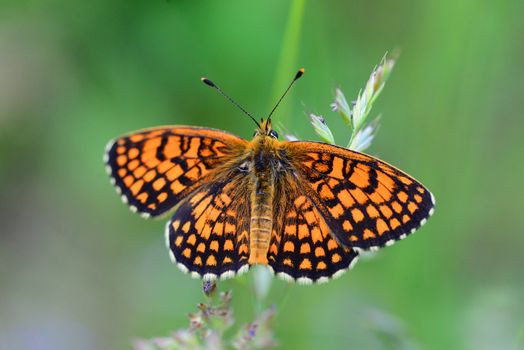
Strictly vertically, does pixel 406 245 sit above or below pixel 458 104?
below

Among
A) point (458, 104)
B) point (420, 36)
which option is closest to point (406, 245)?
point (458, 104)

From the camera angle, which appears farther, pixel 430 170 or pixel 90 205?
pixel 90 205

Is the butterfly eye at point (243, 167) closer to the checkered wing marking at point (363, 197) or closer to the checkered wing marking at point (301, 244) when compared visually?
the checkered wing marking at point (301, 244)

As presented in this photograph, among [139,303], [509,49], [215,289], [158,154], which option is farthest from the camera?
[139,303]

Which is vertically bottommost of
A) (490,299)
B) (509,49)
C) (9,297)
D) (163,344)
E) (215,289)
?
(163,344)

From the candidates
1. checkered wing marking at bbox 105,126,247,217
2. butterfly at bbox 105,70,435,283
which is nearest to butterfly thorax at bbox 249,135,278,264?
butterfly at bbox 105,70,435,283

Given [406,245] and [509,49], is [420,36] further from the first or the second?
[406,245]

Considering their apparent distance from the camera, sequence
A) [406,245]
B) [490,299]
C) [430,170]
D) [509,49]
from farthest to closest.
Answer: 1. [509,49]
2. [430,170]
3. [406,245]
4. [490,299]
